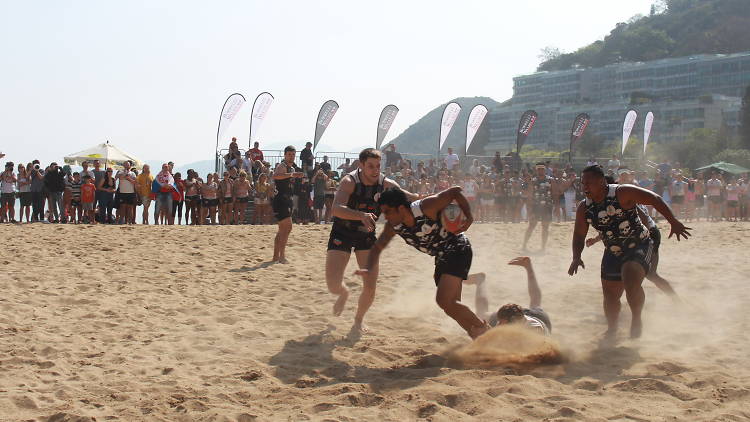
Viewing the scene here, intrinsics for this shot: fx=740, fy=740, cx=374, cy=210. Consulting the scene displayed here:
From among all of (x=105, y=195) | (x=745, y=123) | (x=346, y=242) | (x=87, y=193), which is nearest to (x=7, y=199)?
(x=87, y=193)

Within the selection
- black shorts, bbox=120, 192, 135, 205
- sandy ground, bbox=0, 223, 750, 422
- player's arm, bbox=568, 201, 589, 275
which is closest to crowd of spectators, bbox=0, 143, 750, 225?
black shorts, bbox=120, 192, 135, 205

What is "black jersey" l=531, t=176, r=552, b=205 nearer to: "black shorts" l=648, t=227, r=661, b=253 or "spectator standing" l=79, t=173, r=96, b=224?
"black shorts" l=648, t=227, r=661, b=253

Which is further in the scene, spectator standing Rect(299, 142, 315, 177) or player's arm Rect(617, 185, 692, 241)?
spectator standing Rect(299, 142, 315, 177)


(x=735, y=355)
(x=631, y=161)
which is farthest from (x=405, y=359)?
(x=631, y=161)

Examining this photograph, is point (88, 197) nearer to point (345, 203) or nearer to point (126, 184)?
point (126, 184)

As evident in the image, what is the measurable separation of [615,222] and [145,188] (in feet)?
43.4

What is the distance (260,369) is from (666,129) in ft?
324

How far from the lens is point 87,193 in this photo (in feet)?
54.2

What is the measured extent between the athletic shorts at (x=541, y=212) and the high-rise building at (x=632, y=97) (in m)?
86.1

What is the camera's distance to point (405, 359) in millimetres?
5992

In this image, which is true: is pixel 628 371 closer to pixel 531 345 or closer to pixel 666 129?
pixel 531 345

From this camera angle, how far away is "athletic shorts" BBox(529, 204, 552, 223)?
13594 millimetres

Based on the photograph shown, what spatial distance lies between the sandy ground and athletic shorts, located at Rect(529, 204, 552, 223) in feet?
6.72

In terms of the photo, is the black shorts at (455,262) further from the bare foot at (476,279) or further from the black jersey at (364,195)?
the bare foot at (476,279)
